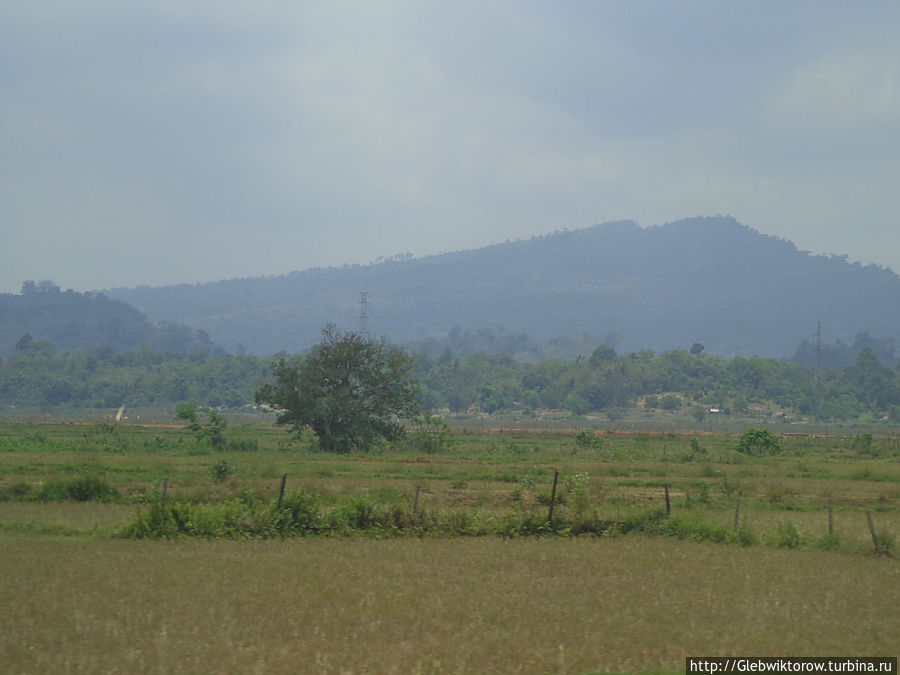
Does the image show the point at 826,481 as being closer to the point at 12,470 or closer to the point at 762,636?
the point at 762,636

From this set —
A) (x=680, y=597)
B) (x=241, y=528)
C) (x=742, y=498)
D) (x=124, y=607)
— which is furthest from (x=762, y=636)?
(x=742, y=498)

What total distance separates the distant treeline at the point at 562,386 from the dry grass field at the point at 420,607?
5694 inches

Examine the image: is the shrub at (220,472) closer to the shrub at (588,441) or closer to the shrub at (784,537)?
the shrub at (784,537)

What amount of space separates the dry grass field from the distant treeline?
144616 mm

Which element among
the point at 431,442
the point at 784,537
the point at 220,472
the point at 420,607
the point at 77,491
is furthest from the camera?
the point at 431,442

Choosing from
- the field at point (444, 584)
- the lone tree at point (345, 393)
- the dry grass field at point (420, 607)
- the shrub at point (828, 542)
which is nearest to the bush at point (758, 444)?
the lone tree at point (345, 393)

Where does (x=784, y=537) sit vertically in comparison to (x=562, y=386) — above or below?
above

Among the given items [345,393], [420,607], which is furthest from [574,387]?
[420,607]

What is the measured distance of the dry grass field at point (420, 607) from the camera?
1282cm

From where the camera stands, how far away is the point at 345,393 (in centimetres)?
5841

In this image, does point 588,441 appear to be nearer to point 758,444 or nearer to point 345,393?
point 758,444

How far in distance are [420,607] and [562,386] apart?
166 meters

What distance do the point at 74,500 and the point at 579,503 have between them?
56.9 feet

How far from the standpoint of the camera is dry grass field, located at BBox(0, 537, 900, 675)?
12.8 meters
